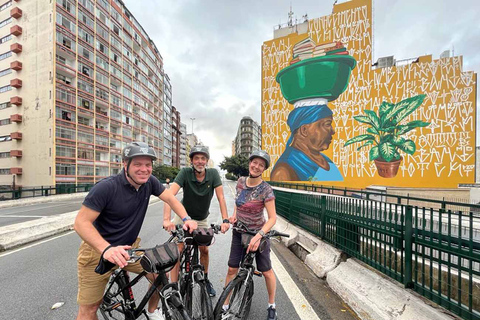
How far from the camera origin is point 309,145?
125 ft

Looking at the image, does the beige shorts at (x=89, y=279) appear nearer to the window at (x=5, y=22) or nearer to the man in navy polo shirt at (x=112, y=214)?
the man in navy polo shirt at (x=112, y=214)

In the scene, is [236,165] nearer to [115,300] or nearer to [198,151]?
[198,151]

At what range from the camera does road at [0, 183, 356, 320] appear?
2.83m

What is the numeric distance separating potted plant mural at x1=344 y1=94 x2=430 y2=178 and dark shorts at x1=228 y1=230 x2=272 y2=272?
38.0 m

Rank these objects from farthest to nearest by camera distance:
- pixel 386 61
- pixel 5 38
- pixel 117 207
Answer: pixel 386 61 → pixel 5 38 → pixel 117 207

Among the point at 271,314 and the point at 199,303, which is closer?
the point at 199,303

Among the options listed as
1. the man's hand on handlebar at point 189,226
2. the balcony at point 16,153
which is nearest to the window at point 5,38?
the balcony at point 16,153

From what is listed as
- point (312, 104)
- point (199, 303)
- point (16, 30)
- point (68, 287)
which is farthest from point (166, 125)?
point (199, 303)

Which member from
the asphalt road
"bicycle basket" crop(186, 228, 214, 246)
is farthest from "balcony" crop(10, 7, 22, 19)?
"bicycle basket" crop(186, 228, 214, 246)

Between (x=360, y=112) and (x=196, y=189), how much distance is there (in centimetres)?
3966

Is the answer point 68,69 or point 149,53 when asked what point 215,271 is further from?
point 149,53

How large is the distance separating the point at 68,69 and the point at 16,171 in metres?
17.6

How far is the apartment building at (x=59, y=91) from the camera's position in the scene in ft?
107

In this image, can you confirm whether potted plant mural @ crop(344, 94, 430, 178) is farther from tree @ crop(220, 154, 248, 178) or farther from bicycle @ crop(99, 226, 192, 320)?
tree @ crop(220, 154, 248, 178)
